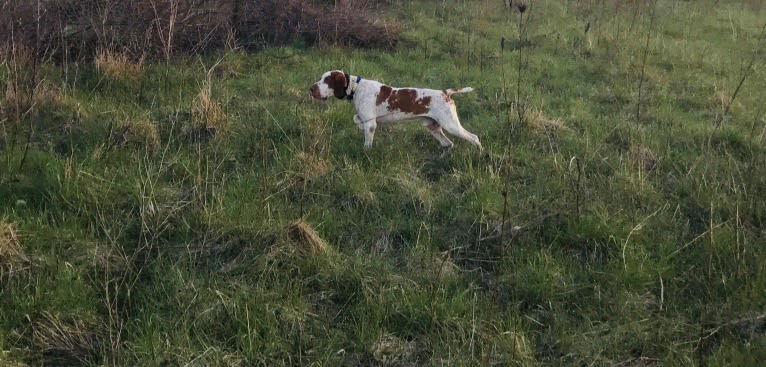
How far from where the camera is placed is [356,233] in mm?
3914

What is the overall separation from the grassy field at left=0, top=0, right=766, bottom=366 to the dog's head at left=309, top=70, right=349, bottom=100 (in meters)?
0.27

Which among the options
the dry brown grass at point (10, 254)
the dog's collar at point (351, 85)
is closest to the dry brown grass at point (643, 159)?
the dog's collar at point (351, 85)

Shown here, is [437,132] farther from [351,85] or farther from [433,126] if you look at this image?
[351,85]

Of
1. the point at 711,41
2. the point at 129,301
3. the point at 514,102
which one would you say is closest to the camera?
the point at 129,301

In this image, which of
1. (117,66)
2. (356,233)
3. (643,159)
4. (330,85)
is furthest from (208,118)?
(643,159)

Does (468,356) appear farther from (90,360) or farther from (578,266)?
(90,360)

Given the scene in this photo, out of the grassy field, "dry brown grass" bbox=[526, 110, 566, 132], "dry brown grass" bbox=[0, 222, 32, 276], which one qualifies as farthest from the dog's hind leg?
"dry brown grass" bbox=[0, 222, 32, 276]

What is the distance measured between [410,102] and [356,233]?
1571 mm

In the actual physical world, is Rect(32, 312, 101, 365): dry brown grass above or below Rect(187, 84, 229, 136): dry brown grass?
below

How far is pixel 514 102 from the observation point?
20.4ft

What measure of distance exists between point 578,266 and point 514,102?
2.90 meters

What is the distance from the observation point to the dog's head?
5.09 m

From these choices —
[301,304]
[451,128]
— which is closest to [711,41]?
[451,128]

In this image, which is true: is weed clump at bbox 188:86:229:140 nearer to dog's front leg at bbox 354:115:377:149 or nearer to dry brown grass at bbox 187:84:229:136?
dry brown grass at bbox 187:84:229:136
